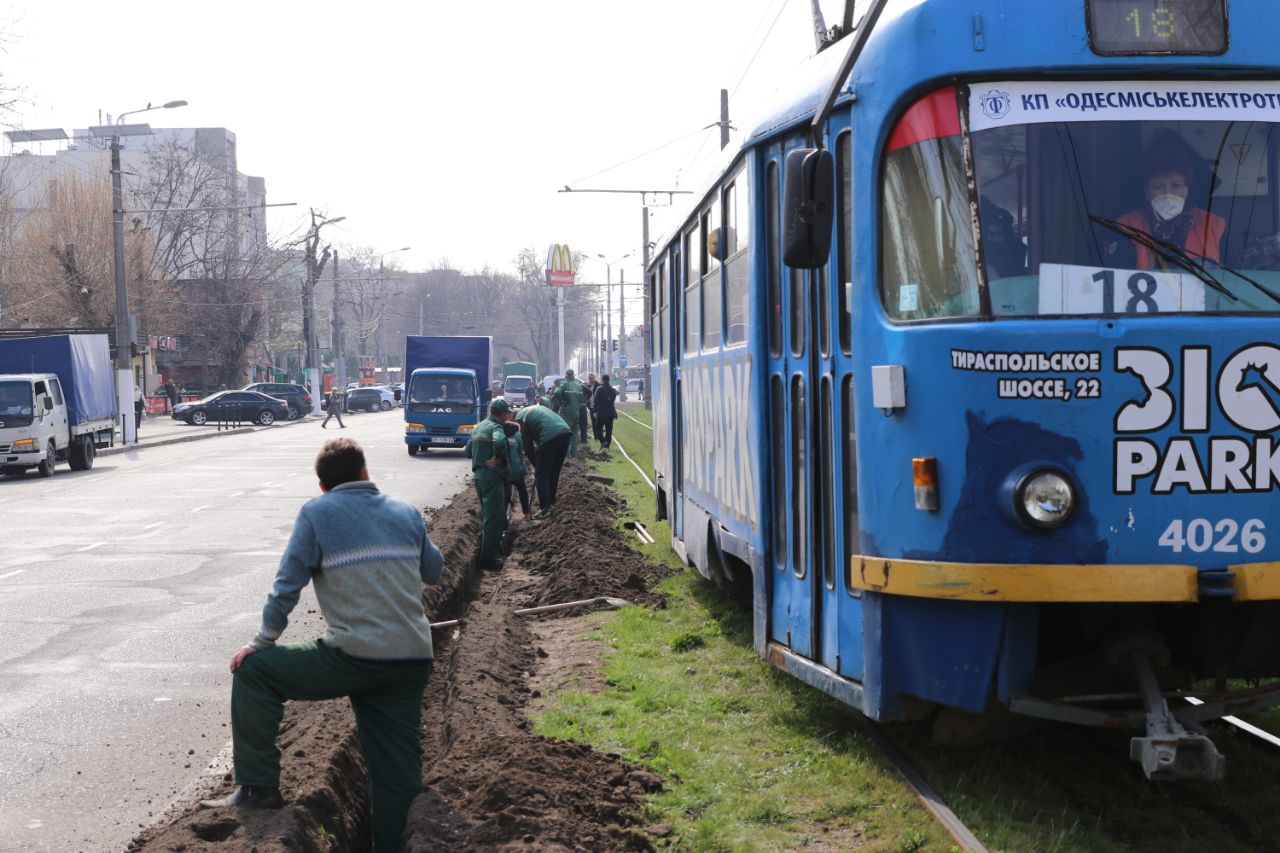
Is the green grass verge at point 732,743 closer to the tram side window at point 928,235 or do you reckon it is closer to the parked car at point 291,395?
the tram side window at point 928,235

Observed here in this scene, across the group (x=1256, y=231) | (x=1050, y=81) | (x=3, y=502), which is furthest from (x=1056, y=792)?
(x=3, y=502)

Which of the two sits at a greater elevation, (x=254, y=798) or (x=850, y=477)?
(x=850, y=477)

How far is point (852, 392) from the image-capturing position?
621 cm

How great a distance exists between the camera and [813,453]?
673 cm

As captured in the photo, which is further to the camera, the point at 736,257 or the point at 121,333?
the point at 121,333

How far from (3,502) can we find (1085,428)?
21.1 metres

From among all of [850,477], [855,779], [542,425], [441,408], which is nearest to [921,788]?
[855,779]

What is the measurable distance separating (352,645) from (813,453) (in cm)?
227

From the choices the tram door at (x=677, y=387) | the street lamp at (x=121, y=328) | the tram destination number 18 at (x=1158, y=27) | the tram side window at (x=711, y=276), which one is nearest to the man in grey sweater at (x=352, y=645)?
the tram destination number 18 at (x=1158, y=27)

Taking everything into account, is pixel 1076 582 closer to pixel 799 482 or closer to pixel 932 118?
pixel 932 118

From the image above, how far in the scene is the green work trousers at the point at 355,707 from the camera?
562cm

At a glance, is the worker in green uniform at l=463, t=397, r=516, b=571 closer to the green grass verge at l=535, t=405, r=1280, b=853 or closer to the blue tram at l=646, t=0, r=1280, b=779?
the green grass verge at l=535, t=405, r=1280, b=853

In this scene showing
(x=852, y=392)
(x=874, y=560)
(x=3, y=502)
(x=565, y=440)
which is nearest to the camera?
(x=874, y=560)

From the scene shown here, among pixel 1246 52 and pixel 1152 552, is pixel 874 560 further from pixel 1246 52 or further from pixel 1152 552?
pixel 1246 52
